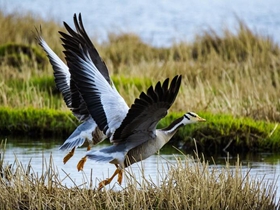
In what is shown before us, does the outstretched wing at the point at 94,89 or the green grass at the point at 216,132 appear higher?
the outstretched wing at the point at 94,89

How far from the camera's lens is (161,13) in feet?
132

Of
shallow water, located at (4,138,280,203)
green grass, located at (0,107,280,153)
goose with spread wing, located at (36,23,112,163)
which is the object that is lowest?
shallow water, located at (4,138,280,203)

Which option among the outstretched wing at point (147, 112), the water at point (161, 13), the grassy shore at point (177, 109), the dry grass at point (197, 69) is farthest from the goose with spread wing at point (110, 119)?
the water at point (161, 13)

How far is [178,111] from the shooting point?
1314 centimetres

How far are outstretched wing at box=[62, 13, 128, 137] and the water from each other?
19852 millimetres

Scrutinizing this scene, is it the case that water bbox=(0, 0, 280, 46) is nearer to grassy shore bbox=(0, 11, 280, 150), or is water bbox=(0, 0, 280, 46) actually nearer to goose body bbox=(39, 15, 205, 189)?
grassy shore bbox=(0, 11, 280, 150)

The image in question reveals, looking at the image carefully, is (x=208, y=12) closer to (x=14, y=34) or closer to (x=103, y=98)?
(x=14, y=34)

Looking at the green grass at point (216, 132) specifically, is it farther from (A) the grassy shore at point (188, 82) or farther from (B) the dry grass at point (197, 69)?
(B) the dry grass at point (197, 69)

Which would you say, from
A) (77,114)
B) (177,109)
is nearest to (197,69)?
(177,109)

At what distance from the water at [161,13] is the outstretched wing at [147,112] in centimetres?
2012

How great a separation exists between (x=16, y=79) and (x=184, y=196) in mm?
8923

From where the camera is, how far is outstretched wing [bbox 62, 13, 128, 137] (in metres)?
8.22

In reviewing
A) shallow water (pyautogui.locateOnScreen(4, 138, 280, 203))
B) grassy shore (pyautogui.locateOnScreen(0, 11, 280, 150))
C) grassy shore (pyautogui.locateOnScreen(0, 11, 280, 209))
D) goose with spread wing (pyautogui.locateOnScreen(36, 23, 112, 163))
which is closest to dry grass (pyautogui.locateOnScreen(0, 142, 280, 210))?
grassy shore (pyautogui.locateOnScreen(0, 11, 280, 209))

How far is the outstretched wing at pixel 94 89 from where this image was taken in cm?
822
